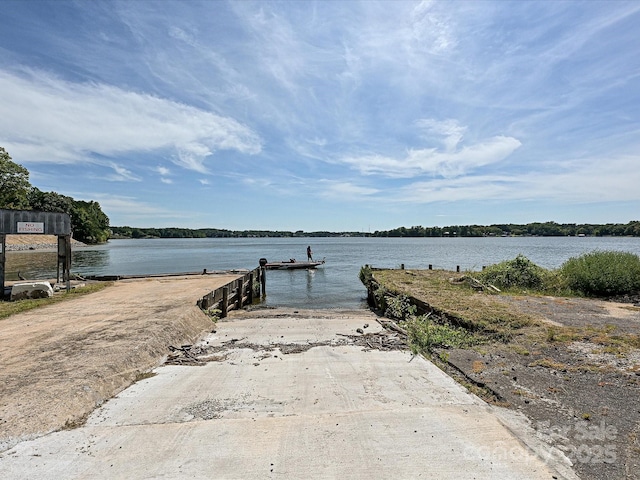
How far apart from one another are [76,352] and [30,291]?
31.9 ft

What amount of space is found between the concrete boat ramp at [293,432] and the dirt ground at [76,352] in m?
0.32

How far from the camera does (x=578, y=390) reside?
18.9 ft

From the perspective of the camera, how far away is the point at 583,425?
4688 millimetres

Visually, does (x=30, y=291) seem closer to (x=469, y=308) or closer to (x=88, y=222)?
(x=469, y=308)

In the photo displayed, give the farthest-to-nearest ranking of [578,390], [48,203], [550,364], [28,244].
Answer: [48,203], [28,244], [550,364], [578,390]

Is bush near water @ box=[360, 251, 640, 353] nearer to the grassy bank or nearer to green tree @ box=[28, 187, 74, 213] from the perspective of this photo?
the grassy bank

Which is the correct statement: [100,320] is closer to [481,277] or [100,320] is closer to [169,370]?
[169,370]

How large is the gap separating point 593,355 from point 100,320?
12.0m

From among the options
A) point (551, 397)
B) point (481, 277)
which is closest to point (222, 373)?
point (551, 397)

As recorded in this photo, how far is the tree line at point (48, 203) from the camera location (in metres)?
51.6

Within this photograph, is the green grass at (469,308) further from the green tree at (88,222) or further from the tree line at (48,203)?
the green tree at (88,222)

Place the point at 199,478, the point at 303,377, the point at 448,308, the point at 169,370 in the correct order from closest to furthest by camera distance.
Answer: the point at 199,478, the point at 303,377, the point at 169,370, the point at 448,308

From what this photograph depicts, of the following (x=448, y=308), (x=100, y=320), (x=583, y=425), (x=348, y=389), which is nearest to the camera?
(x=583, y=425)

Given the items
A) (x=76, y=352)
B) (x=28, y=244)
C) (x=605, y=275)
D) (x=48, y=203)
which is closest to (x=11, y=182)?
(x=28, y=244)
